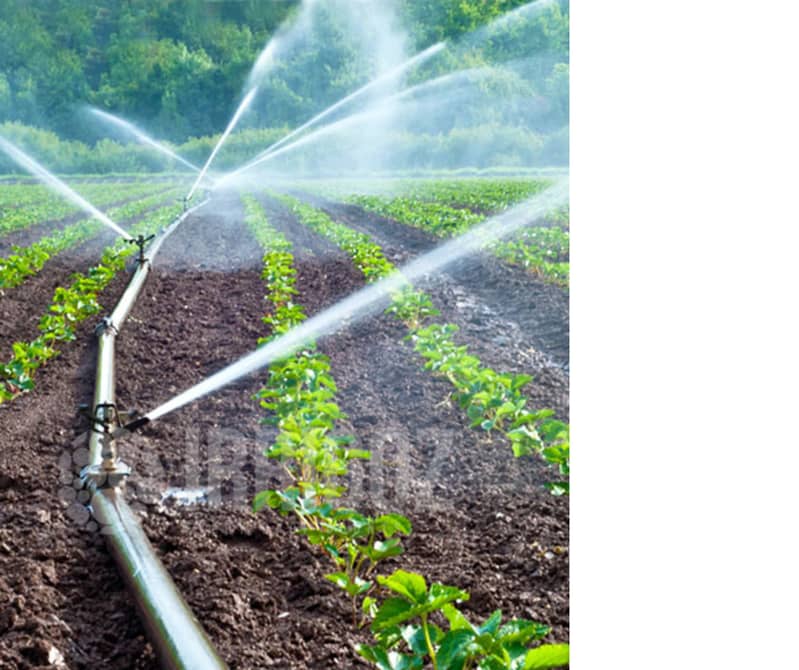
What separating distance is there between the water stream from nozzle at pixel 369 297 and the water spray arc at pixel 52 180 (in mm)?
1992

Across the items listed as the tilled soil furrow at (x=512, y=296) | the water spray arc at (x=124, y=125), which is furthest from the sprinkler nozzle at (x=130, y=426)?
the water spray arc at (x=124, y=125)

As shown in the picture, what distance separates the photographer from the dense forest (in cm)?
291

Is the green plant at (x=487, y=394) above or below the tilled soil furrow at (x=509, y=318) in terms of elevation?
below

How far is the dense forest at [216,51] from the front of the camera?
115 inches

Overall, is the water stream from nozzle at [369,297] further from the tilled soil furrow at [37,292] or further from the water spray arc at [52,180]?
the water spray arc at [52,180]

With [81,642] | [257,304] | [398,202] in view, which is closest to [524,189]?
[398,202]

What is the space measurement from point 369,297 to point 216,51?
109cm

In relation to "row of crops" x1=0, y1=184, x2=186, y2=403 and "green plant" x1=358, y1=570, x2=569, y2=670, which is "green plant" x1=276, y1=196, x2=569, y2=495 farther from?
"row of crops" x1=0, y1=184, x2=186, y2=403

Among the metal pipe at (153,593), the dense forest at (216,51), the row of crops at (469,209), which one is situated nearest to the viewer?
the metal pipe at (153,593)

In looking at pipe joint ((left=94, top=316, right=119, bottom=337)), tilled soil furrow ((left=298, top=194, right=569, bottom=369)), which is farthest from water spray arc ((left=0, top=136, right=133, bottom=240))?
pipe joint ((left=94, top=316, right=119, bottom=337))

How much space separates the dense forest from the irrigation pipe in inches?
66.7

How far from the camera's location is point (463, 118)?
4.63 m
